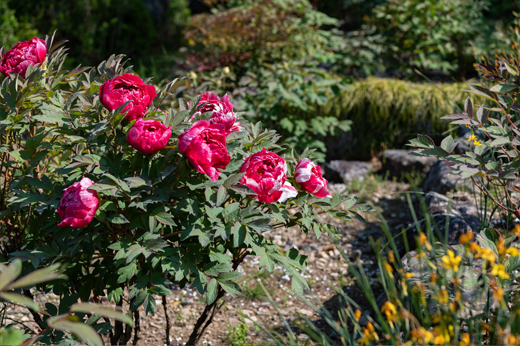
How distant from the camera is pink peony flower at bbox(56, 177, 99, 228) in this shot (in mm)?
1213

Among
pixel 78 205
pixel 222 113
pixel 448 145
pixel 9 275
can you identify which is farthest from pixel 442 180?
pixel 9 275

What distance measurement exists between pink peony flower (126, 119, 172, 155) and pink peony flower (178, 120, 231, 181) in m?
0.06

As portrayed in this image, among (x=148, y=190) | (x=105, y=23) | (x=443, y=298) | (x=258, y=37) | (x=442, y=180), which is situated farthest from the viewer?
(x=105, y=23)

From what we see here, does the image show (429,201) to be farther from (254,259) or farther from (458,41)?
(458,41)

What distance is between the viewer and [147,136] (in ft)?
4.04

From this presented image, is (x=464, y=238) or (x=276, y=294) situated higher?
(x=464, y=238)

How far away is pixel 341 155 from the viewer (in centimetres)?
494

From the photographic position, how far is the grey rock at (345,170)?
14.5ft

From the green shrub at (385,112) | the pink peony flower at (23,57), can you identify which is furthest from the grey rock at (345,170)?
the pink peony flower at (23,57)

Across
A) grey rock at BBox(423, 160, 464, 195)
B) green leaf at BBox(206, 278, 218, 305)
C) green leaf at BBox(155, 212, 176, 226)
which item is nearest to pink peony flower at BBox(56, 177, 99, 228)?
green leaf at BBox(155, 212, 176, 226)

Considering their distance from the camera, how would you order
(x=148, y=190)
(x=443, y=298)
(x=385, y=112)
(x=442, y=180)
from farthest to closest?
(x=385, y=112), (x=442, y=180), (x=148, y=190), (x=443, y=298)

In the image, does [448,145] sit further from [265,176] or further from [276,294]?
[276,294]

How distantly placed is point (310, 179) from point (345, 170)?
3137 millimetres

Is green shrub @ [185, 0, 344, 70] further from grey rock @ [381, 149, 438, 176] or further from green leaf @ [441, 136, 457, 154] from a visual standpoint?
green leaf @ [441, 136, 457, 154]
